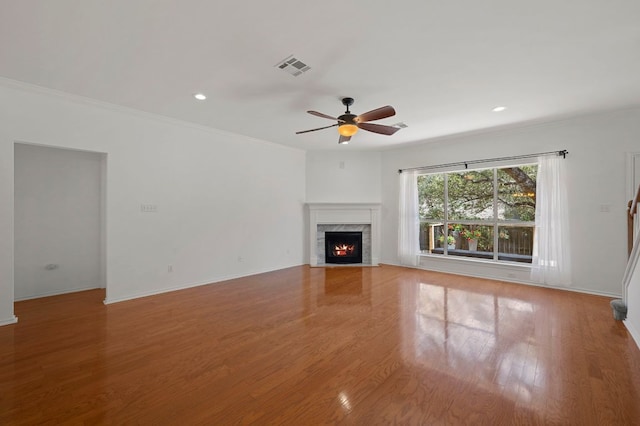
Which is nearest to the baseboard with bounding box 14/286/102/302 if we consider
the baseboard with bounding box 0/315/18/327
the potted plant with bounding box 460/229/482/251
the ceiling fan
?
the baseboard with bounding box 0/315/18/327

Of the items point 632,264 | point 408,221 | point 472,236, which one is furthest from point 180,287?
point 632,264

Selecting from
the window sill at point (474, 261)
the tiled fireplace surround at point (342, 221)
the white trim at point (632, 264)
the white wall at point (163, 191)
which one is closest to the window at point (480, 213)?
the window sill at point (474, 261)

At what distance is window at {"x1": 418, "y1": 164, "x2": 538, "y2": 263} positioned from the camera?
505 cm

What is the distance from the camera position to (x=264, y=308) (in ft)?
11.9

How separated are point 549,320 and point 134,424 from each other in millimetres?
4224

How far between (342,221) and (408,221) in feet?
4.99

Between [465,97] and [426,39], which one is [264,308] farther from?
[465,97]

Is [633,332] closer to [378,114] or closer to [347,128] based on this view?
[378,114]

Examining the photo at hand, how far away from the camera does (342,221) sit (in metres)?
6.44

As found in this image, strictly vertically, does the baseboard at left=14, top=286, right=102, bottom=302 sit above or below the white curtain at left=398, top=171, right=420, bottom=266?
below

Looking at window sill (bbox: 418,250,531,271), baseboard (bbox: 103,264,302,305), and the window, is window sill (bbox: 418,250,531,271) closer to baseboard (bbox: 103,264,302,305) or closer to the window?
the window

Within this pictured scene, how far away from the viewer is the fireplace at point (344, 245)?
257 inches

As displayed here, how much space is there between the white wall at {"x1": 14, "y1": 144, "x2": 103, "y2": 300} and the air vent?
3.91 meters

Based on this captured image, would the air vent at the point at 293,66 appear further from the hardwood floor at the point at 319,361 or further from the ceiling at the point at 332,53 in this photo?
the hardwood floor at the point at 319,361
